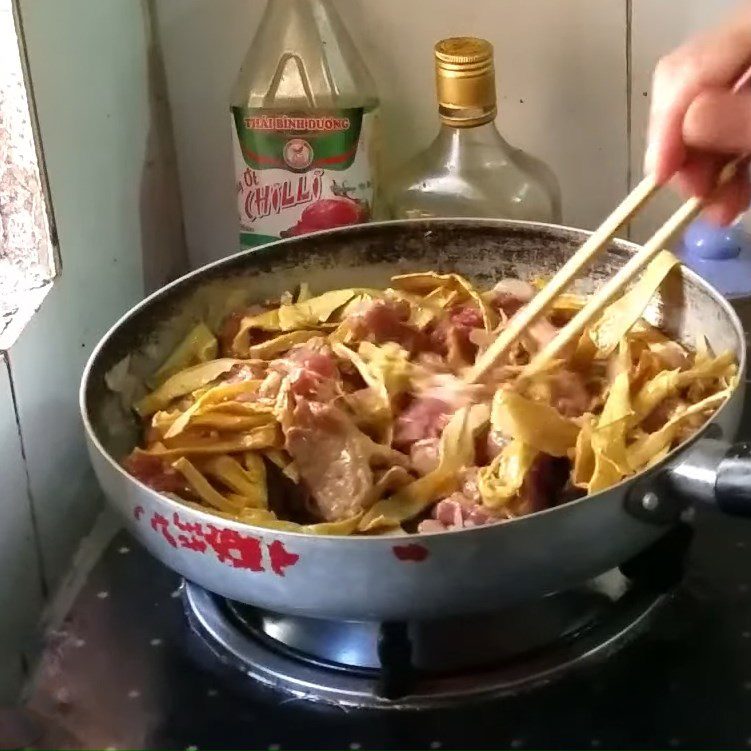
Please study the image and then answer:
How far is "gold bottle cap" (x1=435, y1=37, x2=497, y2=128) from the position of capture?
0.84 m

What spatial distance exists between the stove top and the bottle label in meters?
0.34

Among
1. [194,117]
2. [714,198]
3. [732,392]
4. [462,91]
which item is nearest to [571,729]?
[732,392]

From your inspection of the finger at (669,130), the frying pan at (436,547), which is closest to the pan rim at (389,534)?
the frying pan at (436,547)

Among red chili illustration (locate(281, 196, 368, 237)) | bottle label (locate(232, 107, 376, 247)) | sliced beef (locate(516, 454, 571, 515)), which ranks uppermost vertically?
bottle label (locate(232, 107, 376, 247))

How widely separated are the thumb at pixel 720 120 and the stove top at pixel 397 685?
24 cm

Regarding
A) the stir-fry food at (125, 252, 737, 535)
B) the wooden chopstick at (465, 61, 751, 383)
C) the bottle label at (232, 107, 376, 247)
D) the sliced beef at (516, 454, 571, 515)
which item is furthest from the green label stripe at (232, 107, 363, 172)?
the sliced beef at (516, 454, 571, 515)

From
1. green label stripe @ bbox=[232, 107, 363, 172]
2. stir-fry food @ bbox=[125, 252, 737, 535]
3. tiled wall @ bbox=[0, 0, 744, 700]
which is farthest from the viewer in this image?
green label stripe @ bbox=[232, 107, 363, 172]

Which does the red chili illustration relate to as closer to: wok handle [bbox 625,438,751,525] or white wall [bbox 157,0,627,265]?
white wall [bbox 157,0,627,265]

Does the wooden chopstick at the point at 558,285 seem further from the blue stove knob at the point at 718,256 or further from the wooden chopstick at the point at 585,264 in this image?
the blue stove knob at the point at 718,256

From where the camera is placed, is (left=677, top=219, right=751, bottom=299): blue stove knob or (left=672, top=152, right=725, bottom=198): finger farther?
(left=677, top=219, right=751, bottom=299): blue stove knob

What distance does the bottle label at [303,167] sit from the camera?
900 millimetres

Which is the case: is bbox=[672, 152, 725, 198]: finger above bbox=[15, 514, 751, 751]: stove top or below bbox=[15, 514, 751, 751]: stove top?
above

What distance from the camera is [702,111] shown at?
655 millimetres

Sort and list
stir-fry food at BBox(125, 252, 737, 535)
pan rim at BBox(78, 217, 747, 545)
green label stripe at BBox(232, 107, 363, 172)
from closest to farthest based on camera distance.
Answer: pan rim at BBox(78, 217, 747, 545)
stir-fry food at BBox(125, 252, 737, 535)
green label stripe at BBox(232, 107, 363, 172)
